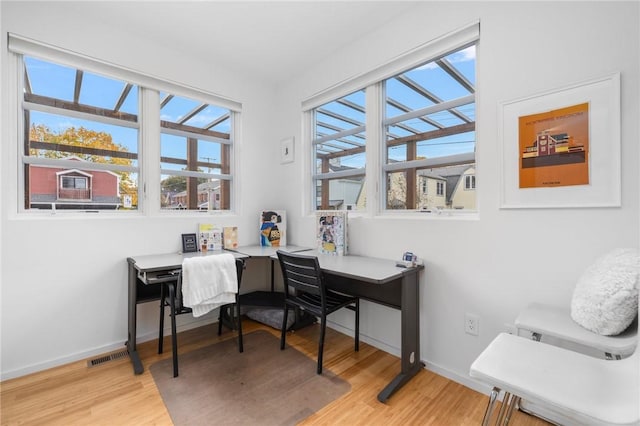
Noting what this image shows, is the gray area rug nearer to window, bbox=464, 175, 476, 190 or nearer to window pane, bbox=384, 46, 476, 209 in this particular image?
window pane, bbox=384, 46, 476, 209

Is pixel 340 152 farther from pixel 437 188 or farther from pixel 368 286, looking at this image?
pixel 368 286

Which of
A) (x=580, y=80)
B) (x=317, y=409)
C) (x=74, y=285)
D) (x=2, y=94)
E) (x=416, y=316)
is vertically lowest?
(x=317, y=409)

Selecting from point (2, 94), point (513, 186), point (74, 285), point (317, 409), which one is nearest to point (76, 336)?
point (74, 285)

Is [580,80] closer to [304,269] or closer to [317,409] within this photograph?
[304,269]

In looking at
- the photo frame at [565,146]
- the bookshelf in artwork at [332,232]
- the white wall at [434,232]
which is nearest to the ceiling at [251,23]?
the white wall at [434,232]

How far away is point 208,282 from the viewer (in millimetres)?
2086

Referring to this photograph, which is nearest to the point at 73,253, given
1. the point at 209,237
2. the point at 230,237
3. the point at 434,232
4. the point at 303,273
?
the point at 209,237

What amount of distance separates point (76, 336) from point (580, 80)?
3.78 metres

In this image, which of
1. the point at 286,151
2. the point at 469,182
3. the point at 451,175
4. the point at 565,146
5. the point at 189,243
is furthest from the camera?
the point at 286,151

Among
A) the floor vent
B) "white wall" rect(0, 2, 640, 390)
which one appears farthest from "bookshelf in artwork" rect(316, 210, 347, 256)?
the floor vent

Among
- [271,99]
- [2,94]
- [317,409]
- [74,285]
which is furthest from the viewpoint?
[271,99]

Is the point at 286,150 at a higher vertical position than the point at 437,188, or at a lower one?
higher

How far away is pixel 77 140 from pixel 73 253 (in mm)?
927

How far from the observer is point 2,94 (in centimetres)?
199
